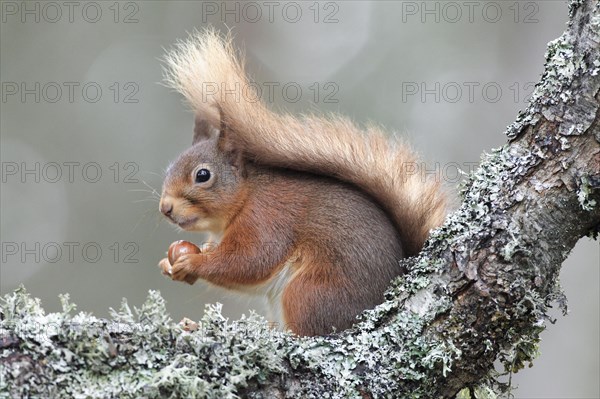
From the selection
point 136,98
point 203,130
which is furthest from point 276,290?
point 136,98

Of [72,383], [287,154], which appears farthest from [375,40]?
[72,383]

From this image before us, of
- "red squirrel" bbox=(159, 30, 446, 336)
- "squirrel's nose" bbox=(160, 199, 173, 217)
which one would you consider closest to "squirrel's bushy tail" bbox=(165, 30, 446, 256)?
"red squirrel" bbox=(159, 30, 446, 336)

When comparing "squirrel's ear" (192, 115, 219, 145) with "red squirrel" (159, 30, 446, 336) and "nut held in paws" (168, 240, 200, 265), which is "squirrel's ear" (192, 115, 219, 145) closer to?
"red squirrel" (159, 30, 446, 336)

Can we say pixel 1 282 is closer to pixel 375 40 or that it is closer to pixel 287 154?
pixel 375 40

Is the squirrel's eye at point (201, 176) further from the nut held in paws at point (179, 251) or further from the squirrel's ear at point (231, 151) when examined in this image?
the nut held in paws at point (179, 251)

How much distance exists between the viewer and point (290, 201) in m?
2.75

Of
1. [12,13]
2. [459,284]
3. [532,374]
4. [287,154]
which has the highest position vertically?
[12,13]

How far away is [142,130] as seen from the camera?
314 inches

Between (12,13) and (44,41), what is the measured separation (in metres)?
0.46

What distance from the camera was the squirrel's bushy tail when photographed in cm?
253

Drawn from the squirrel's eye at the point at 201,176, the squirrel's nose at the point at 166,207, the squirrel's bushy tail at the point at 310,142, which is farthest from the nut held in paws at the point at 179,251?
the squirrel's bushy tail at the point at 310,142

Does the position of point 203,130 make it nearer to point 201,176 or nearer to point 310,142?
point 201,176

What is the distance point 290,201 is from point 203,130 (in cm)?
71

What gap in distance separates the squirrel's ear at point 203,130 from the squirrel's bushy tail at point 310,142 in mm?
173
